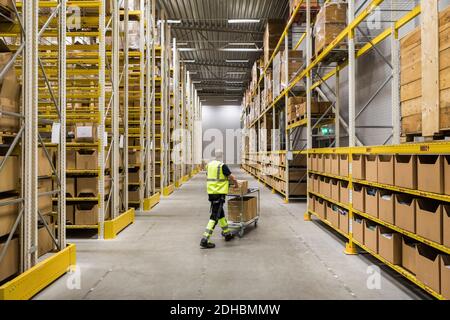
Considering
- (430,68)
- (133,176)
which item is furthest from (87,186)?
(430,68)

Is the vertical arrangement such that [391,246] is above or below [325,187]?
below

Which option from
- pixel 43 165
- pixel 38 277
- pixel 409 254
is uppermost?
pixel 43 165

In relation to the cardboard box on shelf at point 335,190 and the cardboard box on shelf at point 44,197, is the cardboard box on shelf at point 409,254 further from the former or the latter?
the cardboard box on shelf at point 44,197

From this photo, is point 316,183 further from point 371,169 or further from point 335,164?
point 371,169

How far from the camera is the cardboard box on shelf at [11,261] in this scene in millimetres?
4043

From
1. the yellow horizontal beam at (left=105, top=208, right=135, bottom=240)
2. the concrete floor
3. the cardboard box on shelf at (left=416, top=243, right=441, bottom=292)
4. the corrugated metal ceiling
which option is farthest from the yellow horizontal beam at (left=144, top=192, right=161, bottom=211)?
the cardboard box on shelf at (left=416, top=243, right=441, bottom=292)

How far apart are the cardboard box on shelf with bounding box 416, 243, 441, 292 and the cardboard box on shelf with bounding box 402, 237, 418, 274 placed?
0.14 m

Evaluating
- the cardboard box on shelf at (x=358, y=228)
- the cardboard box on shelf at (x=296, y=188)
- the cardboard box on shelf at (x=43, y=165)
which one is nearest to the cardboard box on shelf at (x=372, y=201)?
the cardboard box on shelf at (x=358, y=228)

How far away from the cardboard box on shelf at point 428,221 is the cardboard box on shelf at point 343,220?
2.23 metres

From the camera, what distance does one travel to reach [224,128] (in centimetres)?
4091

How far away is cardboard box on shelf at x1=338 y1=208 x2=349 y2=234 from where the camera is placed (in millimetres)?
6551

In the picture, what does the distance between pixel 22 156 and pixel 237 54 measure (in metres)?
21.8

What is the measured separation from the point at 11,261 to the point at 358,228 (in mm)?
4751
